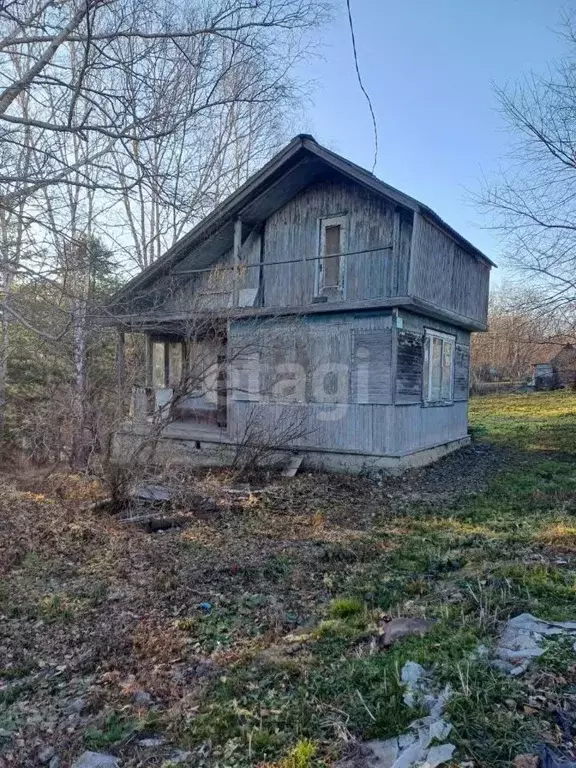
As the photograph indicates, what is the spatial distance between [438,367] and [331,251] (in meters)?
4.05

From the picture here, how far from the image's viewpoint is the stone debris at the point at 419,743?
2330mm

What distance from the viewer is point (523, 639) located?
3.28 metres

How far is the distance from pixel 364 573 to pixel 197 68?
6643 mm

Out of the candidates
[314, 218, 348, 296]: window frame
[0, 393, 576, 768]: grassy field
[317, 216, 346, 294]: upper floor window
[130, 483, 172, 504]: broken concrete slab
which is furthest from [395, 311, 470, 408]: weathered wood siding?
[130, 483, 172, 504]: broken concrete slab

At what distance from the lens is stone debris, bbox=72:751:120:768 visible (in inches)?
109

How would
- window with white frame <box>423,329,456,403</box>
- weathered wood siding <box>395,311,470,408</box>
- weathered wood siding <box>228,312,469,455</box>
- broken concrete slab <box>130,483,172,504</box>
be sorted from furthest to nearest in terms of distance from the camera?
1. window with white frame <box>423,329,456,403</box>
2. weathered wood siding <box>395,311,470,408</box>
3. weathered wood siding <box>228,312,469,455</box>
4. broken concrete slab <box>130,483,172,504</box>

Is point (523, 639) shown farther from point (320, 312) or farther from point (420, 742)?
point (320, 312)

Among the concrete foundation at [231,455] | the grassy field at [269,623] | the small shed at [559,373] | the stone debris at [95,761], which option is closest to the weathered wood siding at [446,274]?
the concrete foundation at [231,455]

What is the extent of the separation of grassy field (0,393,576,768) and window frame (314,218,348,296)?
496cm

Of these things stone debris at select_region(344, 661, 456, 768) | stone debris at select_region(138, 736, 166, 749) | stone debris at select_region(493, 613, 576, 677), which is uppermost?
stone debris at select_region(493, 613, 576, 677)

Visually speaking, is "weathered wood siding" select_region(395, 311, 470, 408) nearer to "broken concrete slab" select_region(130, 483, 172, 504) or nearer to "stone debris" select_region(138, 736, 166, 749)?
"broken concrete slab" select_region(130, 483, 172, 504)

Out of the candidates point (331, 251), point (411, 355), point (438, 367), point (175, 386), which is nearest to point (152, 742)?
point (175, 386)

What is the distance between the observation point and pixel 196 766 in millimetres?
2641

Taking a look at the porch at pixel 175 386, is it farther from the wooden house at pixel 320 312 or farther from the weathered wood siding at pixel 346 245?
the weathered wood siding at pixel 346 245
